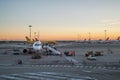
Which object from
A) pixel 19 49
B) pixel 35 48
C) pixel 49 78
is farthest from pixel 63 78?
pixel 19 49

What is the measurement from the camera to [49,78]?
97.8ft

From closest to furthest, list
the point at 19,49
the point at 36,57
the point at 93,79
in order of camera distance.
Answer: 1. the point at 93,79
2. the point at 36,57
3. the point at 19,49

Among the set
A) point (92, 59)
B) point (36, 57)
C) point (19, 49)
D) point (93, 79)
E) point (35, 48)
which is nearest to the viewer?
point (93, 79)

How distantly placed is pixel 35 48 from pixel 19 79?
44.6m

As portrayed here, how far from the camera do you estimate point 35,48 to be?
7400 cm

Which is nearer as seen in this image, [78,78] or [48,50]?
[78,78]

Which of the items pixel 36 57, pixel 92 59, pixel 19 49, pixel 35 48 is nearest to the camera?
pixel 92 59

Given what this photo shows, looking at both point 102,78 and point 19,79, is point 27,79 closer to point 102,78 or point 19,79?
point 19,79

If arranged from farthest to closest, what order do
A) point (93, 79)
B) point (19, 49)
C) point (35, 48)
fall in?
point (19, 49)
point (35, 48)
point (93, 79)

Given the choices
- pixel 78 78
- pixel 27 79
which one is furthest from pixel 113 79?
pixel 27 79

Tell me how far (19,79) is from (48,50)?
48.6 m

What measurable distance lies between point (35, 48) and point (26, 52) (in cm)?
556

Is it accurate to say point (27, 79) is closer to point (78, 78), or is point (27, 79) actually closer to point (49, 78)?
point (49, 78)

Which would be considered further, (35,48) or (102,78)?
(35,48)
